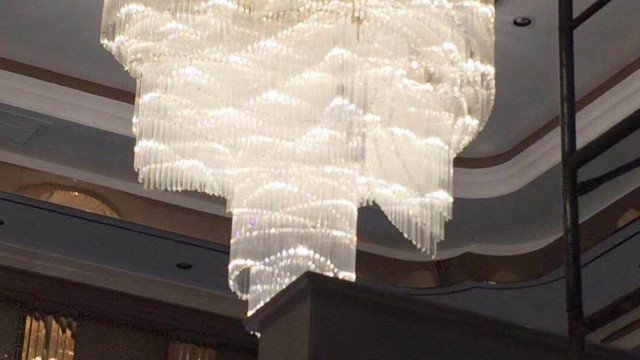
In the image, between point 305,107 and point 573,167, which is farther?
point 305,107

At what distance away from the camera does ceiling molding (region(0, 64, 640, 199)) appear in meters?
6.84

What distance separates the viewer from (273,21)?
497cm

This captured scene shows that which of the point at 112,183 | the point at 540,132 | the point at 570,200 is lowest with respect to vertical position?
the point at 570,200

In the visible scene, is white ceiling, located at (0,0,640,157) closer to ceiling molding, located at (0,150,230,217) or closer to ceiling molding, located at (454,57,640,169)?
ceiling molding, located at (454,57,640,169)

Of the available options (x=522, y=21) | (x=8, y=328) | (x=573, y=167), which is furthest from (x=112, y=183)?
A: (x=573, y=167)

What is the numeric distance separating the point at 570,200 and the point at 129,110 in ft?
17.7

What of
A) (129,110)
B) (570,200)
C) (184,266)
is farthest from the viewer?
(184,266)

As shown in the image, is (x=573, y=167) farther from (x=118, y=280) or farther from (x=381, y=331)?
(x=118, y=280)

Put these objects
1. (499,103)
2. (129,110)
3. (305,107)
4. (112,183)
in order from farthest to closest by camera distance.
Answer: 1. (112,183)
2. (129,110)
3. (499,103)
4. (305,107)

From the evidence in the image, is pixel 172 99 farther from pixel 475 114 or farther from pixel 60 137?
pixel 60 137

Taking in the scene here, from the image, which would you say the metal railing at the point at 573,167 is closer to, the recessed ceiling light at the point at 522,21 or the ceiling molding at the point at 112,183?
the recessed ceiling light at the point at 522,21

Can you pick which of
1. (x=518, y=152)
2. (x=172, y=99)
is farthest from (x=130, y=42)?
(x=518, y=152)

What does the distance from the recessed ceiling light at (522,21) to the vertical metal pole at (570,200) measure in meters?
4.15

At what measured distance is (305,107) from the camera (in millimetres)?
5004
